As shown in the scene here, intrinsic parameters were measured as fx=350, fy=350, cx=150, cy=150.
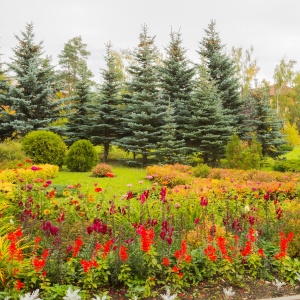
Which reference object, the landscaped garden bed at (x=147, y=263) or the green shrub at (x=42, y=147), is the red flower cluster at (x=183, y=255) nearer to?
the landscaped garden bed at (x=147, y=263)

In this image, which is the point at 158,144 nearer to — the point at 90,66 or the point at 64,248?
the point at 64,248

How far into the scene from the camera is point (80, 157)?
14359 millimetres

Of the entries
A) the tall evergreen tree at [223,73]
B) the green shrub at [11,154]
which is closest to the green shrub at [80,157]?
the green shrub at [11,154]

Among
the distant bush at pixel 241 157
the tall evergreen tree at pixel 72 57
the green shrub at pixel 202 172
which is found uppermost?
the tall evergreen tree at pixel 72 57

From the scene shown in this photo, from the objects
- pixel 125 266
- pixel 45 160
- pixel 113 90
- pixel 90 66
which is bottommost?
pixel 125 266

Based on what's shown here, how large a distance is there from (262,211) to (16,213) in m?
4.27

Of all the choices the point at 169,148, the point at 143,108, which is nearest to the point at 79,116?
the point at 143,108

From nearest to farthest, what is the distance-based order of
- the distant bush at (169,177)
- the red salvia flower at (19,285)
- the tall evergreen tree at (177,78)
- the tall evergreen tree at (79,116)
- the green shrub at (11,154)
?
the red salvia flower at (19,285), the distant bush at (169,177), the green shrub at (11,154), the tall evergreen tree at (177,78), the tall evergreen tree at (79,116)

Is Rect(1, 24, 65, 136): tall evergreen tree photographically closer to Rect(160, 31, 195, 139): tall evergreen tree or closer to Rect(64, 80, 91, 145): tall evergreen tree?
Rect(64, 80, 91, 145): tall evergreen tree

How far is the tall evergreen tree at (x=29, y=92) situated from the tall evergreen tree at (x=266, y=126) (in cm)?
1028

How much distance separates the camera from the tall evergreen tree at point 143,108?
16422 millimetres

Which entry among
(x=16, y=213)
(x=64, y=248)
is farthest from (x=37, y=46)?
(x=64, y=248)

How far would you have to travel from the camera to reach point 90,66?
38.7 metres

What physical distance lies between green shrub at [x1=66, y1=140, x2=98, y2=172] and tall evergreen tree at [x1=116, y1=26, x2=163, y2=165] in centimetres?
243
